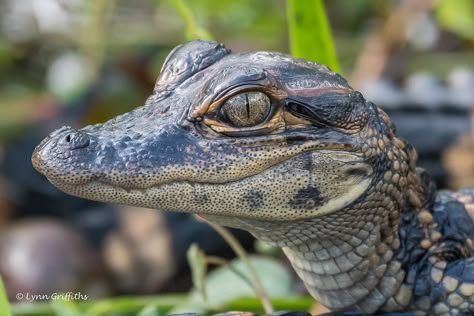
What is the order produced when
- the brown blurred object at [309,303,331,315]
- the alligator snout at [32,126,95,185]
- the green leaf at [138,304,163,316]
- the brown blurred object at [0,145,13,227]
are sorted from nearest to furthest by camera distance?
the alligator snout at [32,126,95,185]
the green leaf at [138,304,163,316]
the brown blurred object at [309,303,331,315]
the brown blurred object at [0,145,13,227]

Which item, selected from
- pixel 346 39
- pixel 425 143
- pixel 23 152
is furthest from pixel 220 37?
pixel 425 143

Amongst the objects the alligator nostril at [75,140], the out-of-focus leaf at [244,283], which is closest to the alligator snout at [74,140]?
the alligator nostril at [75,140]

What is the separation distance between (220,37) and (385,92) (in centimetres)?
138

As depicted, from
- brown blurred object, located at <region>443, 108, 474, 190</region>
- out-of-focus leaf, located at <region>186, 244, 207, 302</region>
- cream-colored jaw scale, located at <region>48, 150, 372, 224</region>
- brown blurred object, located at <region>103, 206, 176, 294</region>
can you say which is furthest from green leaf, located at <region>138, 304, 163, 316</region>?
brown blurred object, located at <region>443, 108, 474, 190</region>

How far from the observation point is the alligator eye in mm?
1198

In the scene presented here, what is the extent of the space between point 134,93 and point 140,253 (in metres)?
0.81

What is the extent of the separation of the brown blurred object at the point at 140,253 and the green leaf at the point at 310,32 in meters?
1.28

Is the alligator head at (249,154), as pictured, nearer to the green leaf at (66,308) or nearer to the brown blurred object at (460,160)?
the green leaf at (66,308)

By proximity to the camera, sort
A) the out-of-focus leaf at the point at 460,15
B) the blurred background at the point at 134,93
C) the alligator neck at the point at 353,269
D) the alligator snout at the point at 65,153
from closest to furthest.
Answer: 1. the alligator snout at the point at 65,153
2. the alligator neck at the point at 353,269
3. the blurred background at the point at 134,93
4. the out-of-focus leaf at the point at 460,15

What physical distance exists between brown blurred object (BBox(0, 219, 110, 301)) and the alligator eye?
1.59 metres

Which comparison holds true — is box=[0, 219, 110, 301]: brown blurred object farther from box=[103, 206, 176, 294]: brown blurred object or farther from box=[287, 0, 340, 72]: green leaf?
box=[287, 0, 340, 72]: green leaf

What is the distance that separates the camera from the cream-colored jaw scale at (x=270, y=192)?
46.3 inches

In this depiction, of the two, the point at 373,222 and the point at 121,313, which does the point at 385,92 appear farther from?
the point at 373,222

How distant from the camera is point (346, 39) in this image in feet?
14.2
